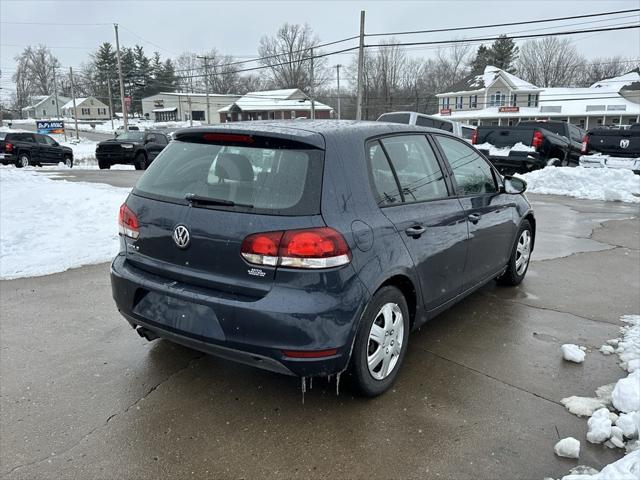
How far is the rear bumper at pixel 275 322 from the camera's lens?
8.66 ft

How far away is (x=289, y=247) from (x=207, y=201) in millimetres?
611

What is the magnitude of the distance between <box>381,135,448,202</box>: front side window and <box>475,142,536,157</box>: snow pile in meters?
12.4

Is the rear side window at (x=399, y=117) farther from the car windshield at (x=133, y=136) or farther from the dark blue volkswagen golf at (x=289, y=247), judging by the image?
the dark blue volkswagen golf at (x=289, y=247)

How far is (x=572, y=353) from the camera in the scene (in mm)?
3773

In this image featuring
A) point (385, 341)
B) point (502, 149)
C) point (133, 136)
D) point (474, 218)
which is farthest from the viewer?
point (133, 136)

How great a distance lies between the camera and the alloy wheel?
3.08m

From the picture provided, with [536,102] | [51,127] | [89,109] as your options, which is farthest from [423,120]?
[89,109]

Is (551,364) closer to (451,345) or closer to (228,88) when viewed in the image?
(451,345)

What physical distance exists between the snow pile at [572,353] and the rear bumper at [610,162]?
11.8m

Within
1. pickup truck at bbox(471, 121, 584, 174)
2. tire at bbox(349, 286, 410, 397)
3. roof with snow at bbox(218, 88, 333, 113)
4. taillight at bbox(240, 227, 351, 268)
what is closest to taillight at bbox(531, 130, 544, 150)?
pickup truck at bbox(471, 121, 584, 174)

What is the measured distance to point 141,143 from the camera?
20.3 meters

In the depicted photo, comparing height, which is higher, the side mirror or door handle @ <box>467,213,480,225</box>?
the side mirror

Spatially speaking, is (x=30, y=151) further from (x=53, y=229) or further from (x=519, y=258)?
(x=519, y=258)

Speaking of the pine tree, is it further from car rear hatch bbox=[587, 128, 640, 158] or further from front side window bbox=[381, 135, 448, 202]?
front side window bbox=[381, 135, 448, 202]
